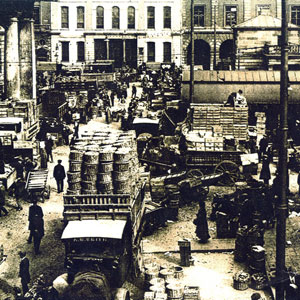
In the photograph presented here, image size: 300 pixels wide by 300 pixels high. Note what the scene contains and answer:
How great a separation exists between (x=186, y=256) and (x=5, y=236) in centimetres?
593

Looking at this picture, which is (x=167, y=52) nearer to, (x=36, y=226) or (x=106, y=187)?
(x=36, y=226)

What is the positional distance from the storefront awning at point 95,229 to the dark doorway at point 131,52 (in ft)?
190

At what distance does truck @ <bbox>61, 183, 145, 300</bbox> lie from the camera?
1110 cm

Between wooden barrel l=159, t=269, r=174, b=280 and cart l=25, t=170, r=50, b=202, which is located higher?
cart l=25, t=170, r=50, b=202

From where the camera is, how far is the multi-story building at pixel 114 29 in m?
68.8

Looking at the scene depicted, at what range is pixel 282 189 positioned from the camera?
1131 cm

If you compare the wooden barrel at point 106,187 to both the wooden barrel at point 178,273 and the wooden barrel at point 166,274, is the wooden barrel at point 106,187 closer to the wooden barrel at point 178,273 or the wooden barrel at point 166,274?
the wooden barrel at point 166,274

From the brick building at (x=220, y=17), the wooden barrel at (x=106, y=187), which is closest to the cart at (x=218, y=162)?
the wooden barrel at (x=106, y=187)

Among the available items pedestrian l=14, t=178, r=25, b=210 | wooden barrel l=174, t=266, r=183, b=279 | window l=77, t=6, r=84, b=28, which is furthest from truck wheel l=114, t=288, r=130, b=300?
window l=77, t=6, r=84, b=28

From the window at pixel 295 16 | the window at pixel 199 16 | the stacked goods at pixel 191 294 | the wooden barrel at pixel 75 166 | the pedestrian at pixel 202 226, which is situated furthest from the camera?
the window at pixel 199 16

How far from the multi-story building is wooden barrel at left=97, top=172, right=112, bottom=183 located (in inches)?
2254

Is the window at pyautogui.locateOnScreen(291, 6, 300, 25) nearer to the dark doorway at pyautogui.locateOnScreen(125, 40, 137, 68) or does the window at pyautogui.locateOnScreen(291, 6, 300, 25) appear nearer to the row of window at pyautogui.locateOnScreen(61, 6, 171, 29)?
the row of window at pyautogui.locateOnScreen(61, 6, 171, 29)

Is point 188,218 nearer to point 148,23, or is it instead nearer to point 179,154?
point 179,154

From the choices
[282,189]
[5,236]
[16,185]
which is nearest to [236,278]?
[282,189]
